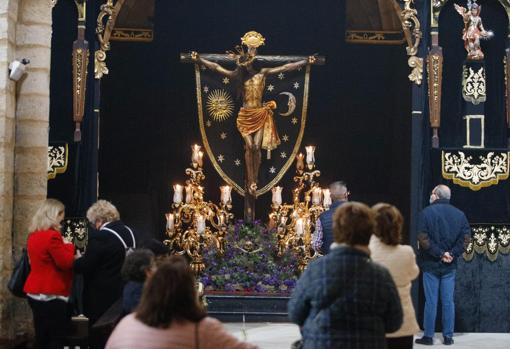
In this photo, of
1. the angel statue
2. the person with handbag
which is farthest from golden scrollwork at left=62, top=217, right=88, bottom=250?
the person with handbag

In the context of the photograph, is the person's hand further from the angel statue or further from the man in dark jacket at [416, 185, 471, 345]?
the angel statue

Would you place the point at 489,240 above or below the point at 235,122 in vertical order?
below

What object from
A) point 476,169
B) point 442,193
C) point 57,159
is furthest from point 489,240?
point 57,159

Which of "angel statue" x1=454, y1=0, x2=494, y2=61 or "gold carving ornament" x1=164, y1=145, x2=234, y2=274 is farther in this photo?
"gold carving ornament" x1=164, y1=145, x2=234, y2=274

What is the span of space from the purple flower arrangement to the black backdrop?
1765 mm

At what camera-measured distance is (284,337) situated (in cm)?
898

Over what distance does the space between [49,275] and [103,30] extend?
161 inches

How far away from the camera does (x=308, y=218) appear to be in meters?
10.5

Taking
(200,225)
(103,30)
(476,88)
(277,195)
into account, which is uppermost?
(103,30)

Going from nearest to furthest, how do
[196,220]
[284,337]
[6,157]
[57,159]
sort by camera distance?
[6,157] < [284,337] < [57,159] < [196,220]

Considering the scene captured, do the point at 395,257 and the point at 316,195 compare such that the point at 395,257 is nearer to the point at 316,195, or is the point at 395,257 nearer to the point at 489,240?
the point at 489,240

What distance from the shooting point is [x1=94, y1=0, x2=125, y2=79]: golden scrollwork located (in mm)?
9812

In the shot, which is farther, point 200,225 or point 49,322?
point 200,225

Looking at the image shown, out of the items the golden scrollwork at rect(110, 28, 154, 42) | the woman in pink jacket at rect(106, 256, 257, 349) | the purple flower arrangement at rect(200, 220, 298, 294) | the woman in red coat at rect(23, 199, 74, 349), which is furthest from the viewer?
the golden scrollwork at rect(110, 28, 154, 42)
